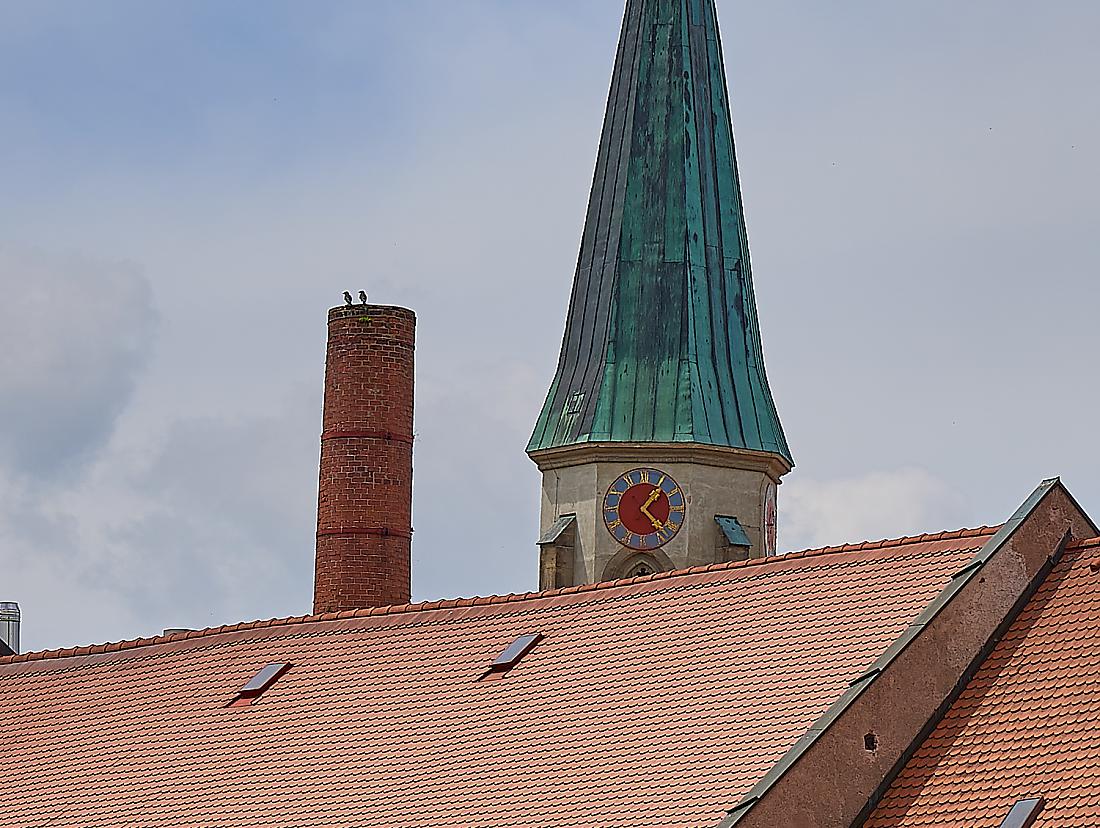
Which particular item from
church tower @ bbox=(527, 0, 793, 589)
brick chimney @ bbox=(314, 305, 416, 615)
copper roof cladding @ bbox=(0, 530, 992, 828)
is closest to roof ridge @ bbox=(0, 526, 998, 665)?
copper roof cladding @ bbox=(0, 530, 992, 828)

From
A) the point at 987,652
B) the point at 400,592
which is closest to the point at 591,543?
the point at 400,592

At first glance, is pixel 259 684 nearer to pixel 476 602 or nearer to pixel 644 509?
pixel 476 602

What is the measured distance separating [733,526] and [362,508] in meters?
8.45

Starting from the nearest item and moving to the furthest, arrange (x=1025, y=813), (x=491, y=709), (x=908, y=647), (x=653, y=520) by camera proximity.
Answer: (x=1025, y=813), (x=908, y=647), (x=491, y=709), (x=653, y=520)

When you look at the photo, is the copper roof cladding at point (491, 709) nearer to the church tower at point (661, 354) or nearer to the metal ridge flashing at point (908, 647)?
the metal ridge flashing at point (908, 647)

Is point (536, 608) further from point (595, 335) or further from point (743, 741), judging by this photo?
point (595, 335)

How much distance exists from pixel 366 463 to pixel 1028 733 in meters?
16.3

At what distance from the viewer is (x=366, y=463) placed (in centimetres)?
3756

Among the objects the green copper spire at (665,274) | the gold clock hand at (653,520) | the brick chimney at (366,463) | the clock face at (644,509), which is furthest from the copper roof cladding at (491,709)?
the green copper spire at (665,274)

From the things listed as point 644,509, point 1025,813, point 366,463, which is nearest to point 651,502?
point 644,509

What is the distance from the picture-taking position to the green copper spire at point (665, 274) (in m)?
44.6

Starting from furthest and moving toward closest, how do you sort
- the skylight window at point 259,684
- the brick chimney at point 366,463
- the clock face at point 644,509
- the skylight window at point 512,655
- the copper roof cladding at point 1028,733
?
the clock face at point 644,509 < the brick chimney at point 366,463 < the skylight window at point 259,684 < the skylight window at point 512,655 < the copper roof cladding at point 1028,733

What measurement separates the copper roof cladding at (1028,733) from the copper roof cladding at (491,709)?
922 millimetres

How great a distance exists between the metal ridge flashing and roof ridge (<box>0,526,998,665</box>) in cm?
57
